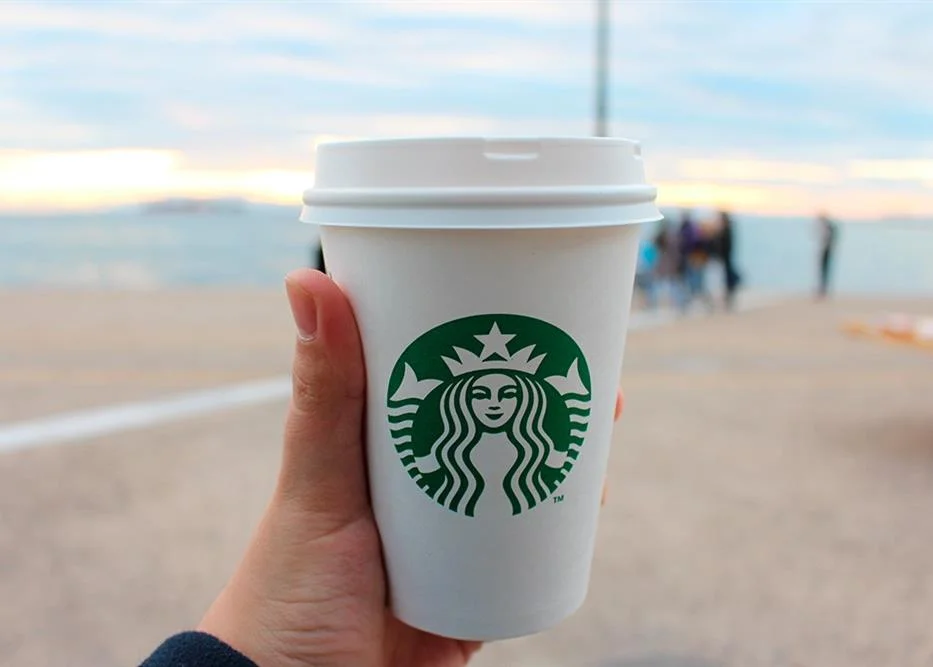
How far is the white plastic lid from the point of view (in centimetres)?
139

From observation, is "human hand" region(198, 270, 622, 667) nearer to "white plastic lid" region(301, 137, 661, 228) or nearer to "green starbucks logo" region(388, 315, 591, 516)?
"green starbucks logo" region(388, 315, 591, 516)

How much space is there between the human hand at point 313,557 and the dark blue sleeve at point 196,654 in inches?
1.8

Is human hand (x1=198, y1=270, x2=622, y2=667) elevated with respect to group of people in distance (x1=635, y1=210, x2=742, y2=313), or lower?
elevated

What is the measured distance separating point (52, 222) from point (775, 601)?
72139mm

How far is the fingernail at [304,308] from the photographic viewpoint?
4.91ft

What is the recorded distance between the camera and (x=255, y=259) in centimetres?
3075

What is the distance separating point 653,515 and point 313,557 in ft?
10.2

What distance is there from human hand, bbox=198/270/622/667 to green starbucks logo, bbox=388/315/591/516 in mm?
137

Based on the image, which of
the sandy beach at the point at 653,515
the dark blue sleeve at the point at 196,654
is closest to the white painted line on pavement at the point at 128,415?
the sandy beach at the point at 653,515

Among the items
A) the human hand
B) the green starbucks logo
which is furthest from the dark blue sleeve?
the green starbucks logo

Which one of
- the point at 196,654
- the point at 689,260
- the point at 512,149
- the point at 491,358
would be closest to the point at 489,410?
the point at 491,358

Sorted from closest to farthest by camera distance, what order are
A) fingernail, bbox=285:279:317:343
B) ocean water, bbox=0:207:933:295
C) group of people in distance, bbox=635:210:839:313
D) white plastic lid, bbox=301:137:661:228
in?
white plastic lid, bbox=301:137:661:228, fingernail, bbox=285:279:317:343, group of people in distance, bbox=635:210:839:313, ocean water, bbox=0:207:933:295

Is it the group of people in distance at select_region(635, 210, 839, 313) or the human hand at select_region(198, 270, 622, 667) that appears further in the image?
the group of people in distance at select_region(635, 210, 839, 313)

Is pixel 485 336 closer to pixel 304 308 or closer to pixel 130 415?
pixel 304 308
